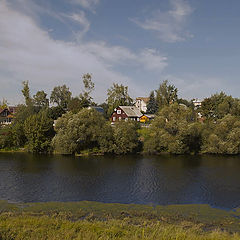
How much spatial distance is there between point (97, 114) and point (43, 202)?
113 feet

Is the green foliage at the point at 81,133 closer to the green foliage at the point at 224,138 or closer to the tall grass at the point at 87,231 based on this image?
the green foliage at the point at 224,138

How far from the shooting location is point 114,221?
19.2 meters

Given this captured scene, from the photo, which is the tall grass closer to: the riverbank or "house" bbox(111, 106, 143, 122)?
the riverbank

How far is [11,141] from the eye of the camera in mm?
59219

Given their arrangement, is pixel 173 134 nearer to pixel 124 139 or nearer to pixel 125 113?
pixel 124 139

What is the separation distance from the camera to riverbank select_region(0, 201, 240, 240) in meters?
15.4

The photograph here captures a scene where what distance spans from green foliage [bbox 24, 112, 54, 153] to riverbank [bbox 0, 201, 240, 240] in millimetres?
Result: 32080

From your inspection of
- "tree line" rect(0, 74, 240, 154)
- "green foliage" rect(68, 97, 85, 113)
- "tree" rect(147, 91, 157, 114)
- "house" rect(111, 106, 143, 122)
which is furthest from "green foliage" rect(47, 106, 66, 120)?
"tree" rect(147, 91, 157, 114)

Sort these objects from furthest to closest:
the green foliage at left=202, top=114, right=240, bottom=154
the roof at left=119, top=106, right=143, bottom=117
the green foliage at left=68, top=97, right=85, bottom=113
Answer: the roof at left=119, top=106, right=143, bottom=117
the green foliage at left=68, top=97, right=85, bottom=113
the green foliage at left=202, top=114, right=240, bottom=154

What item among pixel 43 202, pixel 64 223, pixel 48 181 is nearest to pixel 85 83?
pixel 48 181

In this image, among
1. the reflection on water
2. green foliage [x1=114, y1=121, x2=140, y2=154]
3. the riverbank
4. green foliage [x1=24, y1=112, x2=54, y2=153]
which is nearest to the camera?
the riverbank

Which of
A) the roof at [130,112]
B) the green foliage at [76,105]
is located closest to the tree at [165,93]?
the roof at [130,112]

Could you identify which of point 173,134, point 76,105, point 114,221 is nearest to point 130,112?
point 76,105

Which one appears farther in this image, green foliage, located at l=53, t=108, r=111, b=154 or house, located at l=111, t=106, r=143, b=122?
house, located at l=111, t=106, r=143, b=122
